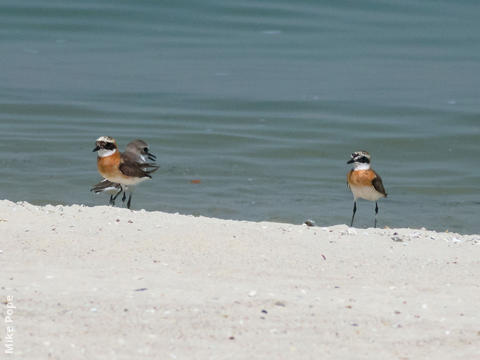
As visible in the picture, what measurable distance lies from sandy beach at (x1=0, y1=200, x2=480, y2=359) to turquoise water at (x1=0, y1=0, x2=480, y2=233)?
12.3 feet

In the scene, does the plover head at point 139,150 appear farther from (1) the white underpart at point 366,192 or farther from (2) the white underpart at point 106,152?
(1) the white underpart at point 366,192

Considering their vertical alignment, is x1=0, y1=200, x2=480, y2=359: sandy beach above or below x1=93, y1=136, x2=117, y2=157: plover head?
below

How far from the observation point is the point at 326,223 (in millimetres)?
11977

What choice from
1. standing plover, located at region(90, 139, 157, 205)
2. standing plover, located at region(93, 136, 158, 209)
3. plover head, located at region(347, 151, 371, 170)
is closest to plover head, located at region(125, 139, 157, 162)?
standing plover, located at region(90, 139, 157, 205)

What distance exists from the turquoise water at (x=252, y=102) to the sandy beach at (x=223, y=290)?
376 cm

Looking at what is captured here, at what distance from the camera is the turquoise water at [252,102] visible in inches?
533

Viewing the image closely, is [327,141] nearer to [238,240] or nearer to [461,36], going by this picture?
[238,240]

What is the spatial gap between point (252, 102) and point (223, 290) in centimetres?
1494

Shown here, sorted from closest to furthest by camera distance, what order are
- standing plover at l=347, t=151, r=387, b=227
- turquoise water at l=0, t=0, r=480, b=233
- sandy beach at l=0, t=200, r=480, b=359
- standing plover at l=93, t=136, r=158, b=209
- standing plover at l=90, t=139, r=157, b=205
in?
sandy beach at l=0, t=200, r=480, b=359
standing plover at l=93, t=136, r=158, b=209
standing plover at l=347, t=151, r=387, b=227
standing plover at l=90, t=139, r=157, b=205
turquoise water at l=0, t=0, r=480, b=233

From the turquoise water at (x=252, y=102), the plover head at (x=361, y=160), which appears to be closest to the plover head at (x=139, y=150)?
the turquoise water at (x=252, y=102)

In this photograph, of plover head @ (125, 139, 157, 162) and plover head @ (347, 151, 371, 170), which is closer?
plover head @ (347, 151, 371, 170)

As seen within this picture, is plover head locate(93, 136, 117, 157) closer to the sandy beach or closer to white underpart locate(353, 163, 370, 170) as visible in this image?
the sandy beach

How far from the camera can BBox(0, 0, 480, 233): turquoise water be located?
533 inches

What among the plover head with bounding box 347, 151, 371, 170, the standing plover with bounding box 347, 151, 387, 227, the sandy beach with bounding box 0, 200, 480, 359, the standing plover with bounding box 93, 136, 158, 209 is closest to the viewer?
the sandy beach with bounding box 0, 200, 480, 359
